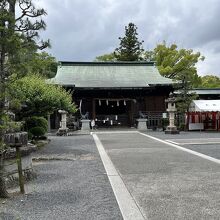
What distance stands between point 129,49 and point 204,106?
1045 inches

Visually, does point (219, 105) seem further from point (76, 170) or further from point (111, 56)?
point (111, 56)

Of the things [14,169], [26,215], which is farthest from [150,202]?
[14,169]

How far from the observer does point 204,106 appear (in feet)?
97.2

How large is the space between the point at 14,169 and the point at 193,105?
78.9ft

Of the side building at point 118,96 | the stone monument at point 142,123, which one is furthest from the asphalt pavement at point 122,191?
the side building at point 118,96

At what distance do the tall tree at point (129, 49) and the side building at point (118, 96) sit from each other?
704 inches

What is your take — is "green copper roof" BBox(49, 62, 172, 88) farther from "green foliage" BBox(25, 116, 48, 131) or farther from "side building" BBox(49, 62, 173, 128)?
"green foliage" BBox(25, 116, 48, 131)

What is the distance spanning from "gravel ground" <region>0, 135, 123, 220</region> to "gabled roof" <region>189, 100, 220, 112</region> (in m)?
20.1

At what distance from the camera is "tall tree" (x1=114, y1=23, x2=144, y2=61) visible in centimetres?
5375

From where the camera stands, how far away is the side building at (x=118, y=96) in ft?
106

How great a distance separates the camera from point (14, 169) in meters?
7.89

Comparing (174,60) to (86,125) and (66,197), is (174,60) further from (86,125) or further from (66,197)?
(66,197)

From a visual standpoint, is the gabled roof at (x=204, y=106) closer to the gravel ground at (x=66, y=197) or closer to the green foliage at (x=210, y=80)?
the gravel ground at (x=66, y=197)

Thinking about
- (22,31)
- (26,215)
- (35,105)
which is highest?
(22,31)
